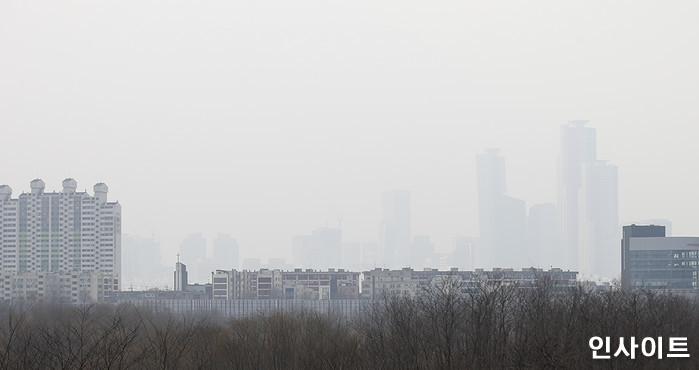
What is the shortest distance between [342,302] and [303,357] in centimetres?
8453

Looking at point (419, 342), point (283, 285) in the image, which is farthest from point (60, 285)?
point (419, 342)

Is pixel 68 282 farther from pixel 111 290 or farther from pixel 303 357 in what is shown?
pixel 303 357

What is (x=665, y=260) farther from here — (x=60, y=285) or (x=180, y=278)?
(x=60, y=285)

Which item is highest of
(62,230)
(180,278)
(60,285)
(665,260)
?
(62,230)

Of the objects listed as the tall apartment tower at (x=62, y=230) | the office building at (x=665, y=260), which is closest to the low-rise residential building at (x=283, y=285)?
the tall apartment tower at (x=62, y=230)

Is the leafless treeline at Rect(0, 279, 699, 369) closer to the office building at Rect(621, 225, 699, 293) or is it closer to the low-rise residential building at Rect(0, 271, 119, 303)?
the office building at Rect(621, 225, 699, 293)

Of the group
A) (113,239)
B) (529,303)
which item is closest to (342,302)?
(113,239)

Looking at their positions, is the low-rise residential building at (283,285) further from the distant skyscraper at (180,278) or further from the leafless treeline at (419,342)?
the leafless treeline at (419,342)

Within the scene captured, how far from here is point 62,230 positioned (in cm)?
14175

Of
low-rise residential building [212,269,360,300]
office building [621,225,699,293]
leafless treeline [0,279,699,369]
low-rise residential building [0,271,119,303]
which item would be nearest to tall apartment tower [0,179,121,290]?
low-rise residential building [0,271,119,303]

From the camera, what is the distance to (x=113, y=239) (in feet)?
467

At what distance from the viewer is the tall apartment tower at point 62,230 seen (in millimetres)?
141500

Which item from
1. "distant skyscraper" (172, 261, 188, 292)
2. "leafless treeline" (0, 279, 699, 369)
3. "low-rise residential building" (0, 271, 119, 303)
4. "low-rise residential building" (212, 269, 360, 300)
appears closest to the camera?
"leafless treeline" (0, 279, 699, 369)

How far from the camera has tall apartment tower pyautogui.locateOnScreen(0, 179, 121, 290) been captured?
141500 mm
